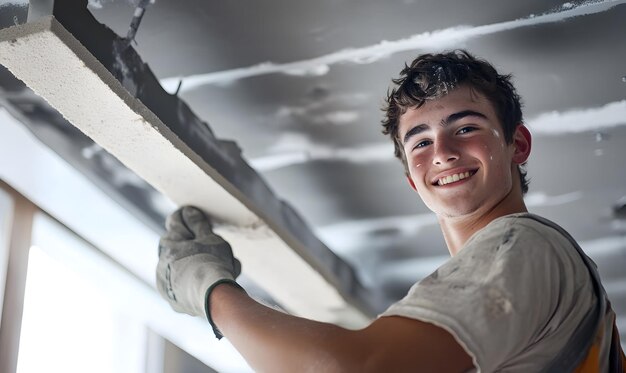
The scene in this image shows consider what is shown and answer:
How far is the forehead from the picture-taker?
193 cm

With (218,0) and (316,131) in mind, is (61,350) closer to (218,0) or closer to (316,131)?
(316,131)

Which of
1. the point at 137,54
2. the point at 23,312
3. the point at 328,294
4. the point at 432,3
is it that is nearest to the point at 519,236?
the point at 432,3

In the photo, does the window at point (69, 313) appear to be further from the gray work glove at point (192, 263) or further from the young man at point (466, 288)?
the young man at point (466, 288)

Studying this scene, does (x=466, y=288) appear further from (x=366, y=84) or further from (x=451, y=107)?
(x=366, y=84)

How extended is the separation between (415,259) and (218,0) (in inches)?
59.1

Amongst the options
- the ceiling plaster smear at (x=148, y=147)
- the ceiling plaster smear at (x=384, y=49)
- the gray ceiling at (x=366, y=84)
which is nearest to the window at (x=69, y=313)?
the ceiling plaster smear at (x=148, y=147)

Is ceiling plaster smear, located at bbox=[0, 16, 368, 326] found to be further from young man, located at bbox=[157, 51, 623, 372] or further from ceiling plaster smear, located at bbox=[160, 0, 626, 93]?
young man, located at bbox=[157, 51, 623, 372]

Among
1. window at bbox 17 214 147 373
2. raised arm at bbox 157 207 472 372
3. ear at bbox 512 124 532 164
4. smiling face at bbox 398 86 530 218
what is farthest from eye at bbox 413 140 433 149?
window at bbox 17 214 147 373

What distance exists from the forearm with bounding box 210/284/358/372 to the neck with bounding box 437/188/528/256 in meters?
0.46

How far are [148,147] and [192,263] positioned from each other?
13.7 inches

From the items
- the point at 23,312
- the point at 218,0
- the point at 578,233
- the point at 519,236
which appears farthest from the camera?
the point at 578,233

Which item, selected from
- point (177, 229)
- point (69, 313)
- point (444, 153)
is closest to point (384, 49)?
point (444, 153)

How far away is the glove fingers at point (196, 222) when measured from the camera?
2467 mm

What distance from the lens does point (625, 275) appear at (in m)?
3.30
